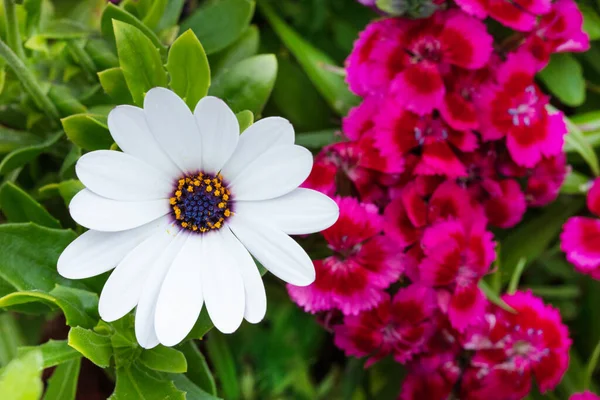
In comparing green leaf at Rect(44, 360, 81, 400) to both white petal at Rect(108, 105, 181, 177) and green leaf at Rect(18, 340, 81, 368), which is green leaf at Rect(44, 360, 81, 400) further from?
white petal at Rect(108, 105, 181, 177)

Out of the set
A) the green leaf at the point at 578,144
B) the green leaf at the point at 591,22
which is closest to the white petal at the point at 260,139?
the green leaf at the point at 578,144

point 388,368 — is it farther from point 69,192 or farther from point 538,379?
point 69,192

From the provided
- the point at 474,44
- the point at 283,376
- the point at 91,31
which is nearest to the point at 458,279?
the point at 474,44

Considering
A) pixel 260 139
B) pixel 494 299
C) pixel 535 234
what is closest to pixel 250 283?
pixel 260 139

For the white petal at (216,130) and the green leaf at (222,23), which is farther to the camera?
the green leaf at (222,23)

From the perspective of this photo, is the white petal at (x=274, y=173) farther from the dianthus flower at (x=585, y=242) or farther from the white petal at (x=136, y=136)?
the dianthus flower at (x=585, y=242)

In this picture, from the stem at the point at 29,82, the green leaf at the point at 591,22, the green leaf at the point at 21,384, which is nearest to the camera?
the green leaf at the point at 21,384
